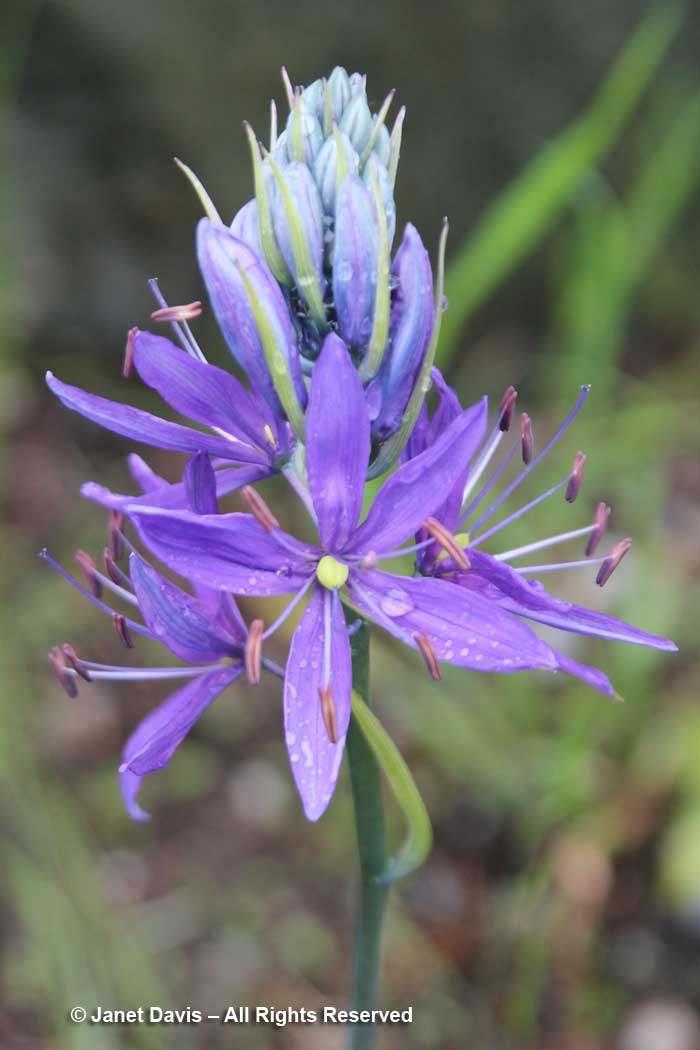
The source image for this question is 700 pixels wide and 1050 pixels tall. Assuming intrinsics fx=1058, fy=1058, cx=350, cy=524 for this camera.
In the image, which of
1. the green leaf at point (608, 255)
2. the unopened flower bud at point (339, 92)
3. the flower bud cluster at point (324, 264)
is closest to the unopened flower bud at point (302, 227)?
the flower bud cluster at point (324, 264)

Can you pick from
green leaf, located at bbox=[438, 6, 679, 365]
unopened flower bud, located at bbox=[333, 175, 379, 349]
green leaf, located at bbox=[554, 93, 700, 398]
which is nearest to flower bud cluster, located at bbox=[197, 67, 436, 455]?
unopened flower bud, located at bbox=[333, 175, 379, 349]

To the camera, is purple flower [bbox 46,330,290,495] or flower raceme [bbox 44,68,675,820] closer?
flower raceme [bbox 44,68,675,820]

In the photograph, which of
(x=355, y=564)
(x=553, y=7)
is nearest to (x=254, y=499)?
(x=355, y=564)

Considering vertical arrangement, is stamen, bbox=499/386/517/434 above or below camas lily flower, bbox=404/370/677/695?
above

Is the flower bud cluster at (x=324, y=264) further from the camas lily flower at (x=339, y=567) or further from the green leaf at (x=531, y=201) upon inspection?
the green leaf at (x=531, y=201)

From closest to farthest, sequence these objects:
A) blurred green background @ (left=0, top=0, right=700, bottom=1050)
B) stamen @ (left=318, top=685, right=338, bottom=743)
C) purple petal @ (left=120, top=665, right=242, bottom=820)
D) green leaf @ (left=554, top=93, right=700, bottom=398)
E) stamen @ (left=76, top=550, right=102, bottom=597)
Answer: stamen @ (left=318, top=685, right=338, bottom=743) < purple petal @ (left=120, top=665, right=242, bottom=820) < stamen @ (left=76, top=550, right=102, bottom=597) < blurred green background @ (left=0, top=0, right=700, bottom=1050) < green leaf @ (left=554, top=93, right=700, bottom=398)

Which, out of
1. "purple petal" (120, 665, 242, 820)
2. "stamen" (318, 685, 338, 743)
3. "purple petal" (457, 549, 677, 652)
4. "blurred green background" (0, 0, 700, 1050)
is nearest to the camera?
"stamen" (318, 685, 338, 743)

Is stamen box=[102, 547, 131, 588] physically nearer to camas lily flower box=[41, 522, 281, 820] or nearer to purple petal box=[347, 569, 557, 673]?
camas lily flower box=[41, 522, 281, 820]
